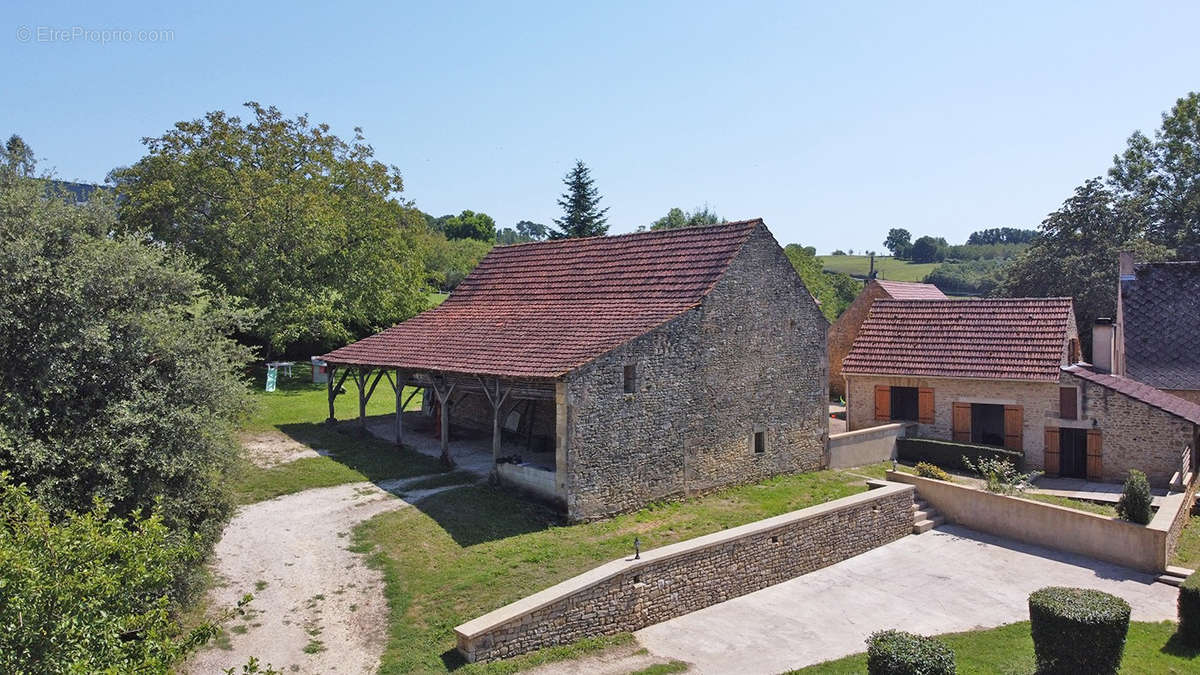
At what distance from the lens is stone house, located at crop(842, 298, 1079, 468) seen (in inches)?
884

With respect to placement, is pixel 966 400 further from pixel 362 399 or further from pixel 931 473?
pixel 362 399

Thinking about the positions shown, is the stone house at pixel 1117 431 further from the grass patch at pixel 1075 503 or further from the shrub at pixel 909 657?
the shrub at pixel 909 657

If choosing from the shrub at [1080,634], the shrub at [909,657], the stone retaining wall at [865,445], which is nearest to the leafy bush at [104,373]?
the shrub at [909,657]

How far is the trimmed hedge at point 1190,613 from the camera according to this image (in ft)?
38.5

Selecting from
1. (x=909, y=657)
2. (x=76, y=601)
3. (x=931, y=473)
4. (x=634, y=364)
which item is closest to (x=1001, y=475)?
(x=931, y=473)

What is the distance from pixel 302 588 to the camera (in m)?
12.6

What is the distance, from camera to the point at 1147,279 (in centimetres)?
2722

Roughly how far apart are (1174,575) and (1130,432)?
23.4 feet

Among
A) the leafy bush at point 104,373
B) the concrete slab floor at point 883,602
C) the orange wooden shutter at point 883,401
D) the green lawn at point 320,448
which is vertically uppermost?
the leafy bush at point 104,373

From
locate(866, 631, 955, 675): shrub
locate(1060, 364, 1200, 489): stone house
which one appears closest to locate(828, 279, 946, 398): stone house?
locate(1060, 364, 1200, 489): stone house

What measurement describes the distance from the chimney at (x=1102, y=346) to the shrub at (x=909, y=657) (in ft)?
61.5

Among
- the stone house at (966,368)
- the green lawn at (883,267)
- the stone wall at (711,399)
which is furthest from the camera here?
the green lawn at (883,267)

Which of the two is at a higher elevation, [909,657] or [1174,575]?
[909,657]

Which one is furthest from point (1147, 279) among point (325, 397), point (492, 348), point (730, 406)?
point (325, 397)
